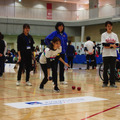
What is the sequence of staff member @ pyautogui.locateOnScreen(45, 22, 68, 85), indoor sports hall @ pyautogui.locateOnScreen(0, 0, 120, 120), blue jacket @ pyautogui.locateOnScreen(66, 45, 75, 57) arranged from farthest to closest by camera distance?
blue jacket @ pyautogui.locateOnScreen(66, 45, 75, 57) → staff member @ pyautogui.locateOnScreen(45, 22, 68, 85) → indoor sports hall @ pyautogui.locateOnScreen(0, 0, 120, 120)

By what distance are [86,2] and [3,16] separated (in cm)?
1388

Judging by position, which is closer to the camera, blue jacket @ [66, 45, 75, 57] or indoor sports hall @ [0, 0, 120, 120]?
indoor sports hall @ [0, 0, 120, 120]

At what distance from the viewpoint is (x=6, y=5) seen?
35.2m

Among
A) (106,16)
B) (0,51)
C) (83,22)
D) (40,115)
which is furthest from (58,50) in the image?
(83,22)

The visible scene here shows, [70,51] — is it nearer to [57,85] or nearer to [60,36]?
[60,36]

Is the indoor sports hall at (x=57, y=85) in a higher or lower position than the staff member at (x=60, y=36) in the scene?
lower

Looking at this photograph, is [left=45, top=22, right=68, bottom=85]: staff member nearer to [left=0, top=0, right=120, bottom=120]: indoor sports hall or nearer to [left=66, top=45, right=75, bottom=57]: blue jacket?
[left=0, top=0, right=120, bottom=120]: indoor sports hall

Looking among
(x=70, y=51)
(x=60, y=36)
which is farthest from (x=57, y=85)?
(x=70, y=51)

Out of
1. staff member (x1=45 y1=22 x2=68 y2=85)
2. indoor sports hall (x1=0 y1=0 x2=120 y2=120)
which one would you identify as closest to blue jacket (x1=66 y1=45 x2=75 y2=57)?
indoor sports hall (x1=0 y1=0 x2=120 y2=120)

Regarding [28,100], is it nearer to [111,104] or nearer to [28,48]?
[111,104]

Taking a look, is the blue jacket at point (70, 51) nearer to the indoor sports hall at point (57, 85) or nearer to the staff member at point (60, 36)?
the indoor sports hall at point (57, 85)

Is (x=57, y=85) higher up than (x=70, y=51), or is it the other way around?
(x=70, y=51)

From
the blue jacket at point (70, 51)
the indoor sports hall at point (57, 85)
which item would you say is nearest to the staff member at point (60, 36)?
the indoor sports hall at point (57, 85)

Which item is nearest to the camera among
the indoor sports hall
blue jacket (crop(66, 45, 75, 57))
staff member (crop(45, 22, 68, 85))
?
the indoor sports hall
